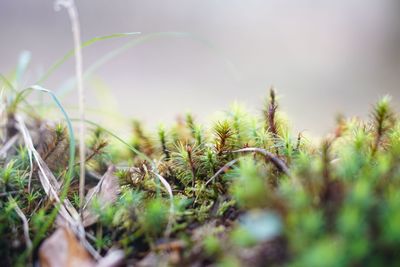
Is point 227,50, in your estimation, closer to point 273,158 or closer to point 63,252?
point 273,158

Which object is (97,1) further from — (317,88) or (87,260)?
(87,260)

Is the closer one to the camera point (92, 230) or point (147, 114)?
point (92, 230)

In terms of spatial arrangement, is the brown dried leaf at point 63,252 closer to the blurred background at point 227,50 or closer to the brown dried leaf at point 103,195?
the brown dried leaf at point 103,195

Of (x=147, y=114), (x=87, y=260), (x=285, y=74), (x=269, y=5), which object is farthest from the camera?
(x=269, y=5)

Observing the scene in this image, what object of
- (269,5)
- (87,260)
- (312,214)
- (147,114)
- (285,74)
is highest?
(269,5)

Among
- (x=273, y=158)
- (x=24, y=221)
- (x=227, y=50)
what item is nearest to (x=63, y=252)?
(x=24, y=221)

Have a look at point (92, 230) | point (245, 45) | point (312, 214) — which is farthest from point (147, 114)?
point (312, 214)

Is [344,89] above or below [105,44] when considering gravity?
below
